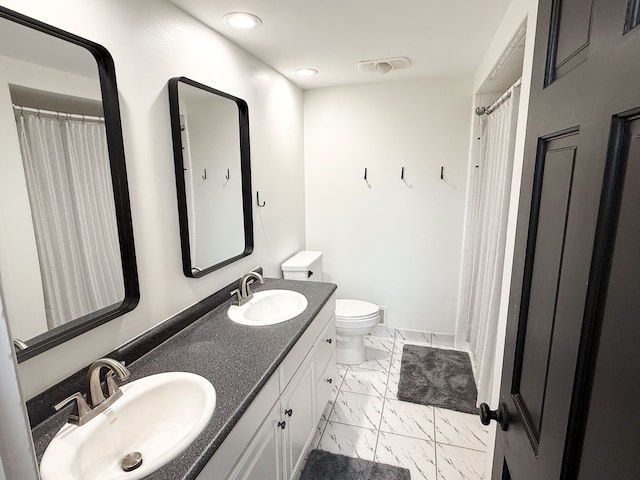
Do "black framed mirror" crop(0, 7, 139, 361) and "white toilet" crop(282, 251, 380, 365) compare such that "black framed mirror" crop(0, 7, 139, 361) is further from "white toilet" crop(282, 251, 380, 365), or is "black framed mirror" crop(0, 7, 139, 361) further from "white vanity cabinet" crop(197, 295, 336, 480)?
"white toilet" crop(282, 251, 380, 365)

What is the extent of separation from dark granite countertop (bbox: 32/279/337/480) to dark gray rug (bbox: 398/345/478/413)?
3.85 ft

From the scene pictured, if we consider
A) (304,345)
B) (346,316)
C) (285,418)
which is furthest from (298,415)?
(346,316)

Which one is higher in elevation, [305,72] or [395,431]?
[305,72]

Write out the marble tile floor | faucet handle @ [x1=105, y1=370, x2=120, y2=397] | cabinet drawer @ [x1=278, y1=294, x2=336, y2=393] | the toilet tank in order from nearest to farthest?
faucet handle @ [x1=105, y1=370, x2=120, y2=397], cabinet drawer @ [x1=278, y1=294, x2=336, y2=393], the marble tile floor, the toilet tank

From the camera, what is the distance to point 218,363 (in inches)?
50.2

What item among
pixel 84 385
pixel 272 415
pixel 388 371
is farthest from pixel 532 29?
pixel 388 371

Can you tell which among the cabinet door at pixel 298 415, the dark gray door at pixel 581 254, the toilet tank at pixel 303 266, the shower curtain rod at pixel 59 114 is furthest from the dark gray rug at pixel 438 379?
the shower curtain rod at pixel 59 114

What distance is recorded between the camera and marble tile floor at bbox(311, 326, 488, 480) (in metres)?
1.85

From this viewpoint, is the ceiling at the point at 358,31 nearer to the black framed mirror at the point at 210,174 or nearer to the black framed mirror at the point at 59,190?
the black framed mirror at the point at 210,174

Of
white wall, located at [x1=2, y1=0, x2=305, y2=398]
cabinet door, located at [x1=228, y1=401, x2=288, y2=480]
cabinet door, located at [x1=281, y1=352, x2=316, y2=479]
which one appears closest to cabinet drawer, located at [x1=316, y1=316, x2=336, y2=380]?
cabinet door, located at [x1=281, y1=352, x2=316, y2=479]

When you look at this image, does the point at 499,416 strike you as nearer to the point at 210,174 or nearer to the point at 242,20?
the point at 210,174

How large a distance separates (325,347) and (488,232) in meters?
1.29

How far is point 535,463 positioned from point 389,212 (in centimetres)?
240

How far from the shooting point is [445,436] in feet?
6.67
